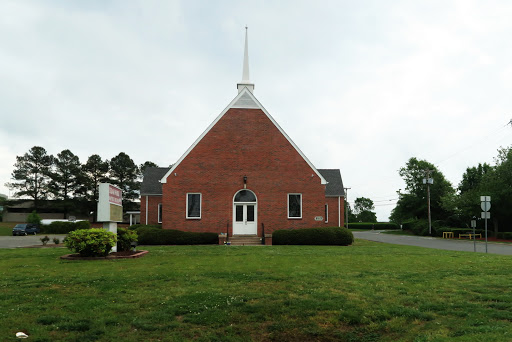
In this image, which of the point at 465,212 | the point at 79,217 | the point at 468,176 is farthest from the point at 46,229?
the point at 468,176

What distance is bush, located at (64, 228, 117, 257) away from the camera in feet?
49.2

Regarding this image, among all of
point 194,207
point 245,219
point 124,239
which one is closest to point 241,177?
point 245,219

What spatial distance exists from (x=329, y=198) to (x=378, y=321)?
3484cm

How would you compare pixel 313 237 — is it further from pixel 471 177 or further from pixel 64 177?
pixel 64 177

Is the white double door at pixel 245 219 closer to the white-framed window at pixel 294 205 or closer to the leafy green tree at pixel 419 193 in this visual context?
the white-framed window at pixel 294 205

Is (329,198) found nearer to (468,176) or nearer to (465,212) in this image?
(465,212)

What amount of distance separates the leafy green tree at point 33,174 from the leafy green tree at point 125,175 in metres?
11.7

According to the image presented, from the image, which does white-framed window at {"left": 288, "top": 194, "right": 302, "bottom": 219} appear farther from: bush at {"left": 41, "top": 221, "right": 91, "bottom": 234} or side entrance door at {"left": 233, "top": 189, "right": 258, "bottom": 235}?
bush at {"left": 41, "top": 221, "right": 91, "bottom": 234}

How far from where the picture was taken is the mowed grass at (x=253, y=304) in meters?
5.87

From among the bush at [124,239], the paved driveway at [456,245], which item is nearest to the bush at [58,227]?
the paved driveway at [456,245]

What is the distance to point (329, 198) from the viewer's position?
1610 inches

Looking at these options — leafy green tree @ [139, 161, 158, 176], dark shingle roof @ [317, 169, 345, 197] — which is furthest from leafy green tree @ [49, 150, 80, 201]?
dark shingle roof @ [317, 169, 345, 197]

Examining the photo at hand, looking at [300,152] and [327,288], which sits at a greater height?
[300,152]

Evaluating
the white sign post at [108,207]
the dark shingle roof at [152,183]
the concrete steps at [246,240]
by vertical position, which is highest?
the dark shingle roof at [152,183]
